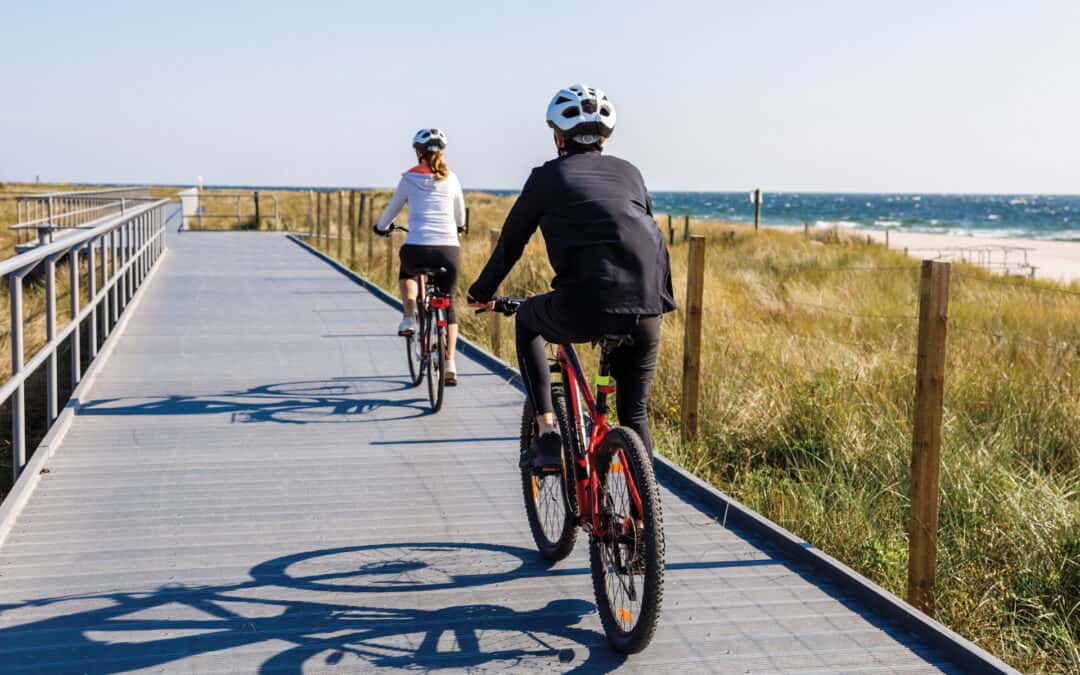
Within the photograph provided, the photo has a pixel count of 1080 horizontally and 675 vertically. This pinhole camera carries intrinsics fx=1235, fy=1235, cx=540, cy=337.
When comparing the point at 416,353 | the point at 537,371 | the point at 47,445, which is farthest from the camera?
the point at 416,353

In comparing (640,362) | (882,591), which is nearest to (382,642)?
(640,362)

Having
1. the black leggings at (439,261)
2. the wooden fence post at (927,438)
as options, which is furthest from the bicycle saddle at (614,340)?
the black leggings at (439,261)

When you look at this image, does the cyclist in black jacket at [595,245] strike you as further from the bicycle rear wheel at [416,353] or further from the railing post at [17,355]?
the bicycle rear wheel at [416,353]

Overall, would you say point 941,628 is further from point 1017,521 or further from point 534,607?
point 1017,521

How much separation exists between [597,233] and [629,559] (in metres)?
1.10

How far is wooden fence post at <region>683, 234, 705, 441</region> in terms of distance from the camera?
757 centimetres

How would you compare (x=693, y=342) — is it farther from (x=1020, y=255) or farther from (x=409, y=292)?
(x=1020, y=255)

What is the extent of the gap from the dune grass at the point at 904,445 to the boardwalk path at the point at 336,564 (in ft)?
2.59

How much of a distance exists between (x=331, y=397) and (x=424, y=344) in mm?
915

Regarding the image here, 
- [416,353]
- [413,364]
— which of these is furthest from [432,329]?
[413,364]

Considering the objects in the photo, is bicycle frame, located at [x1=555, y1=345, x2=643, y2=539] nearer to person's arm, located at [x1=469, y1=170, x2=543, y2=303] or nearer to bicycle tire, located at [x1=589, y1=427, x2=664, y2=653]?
bicycle tire, located at [x1=589, y1=427, x2=664, y2=653]

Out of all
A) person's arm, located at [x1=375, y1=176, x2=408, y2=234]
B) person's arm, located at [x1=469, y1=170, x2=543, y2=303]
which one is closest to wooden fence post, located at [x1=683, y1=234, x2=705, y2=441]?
person's arm, located at [x1=375, y1=176, x2=408, y2=234]

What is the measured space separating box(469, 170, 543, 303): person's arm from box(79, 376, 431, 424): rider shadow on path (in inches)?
159

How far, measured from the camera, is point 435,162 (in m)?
8.80
